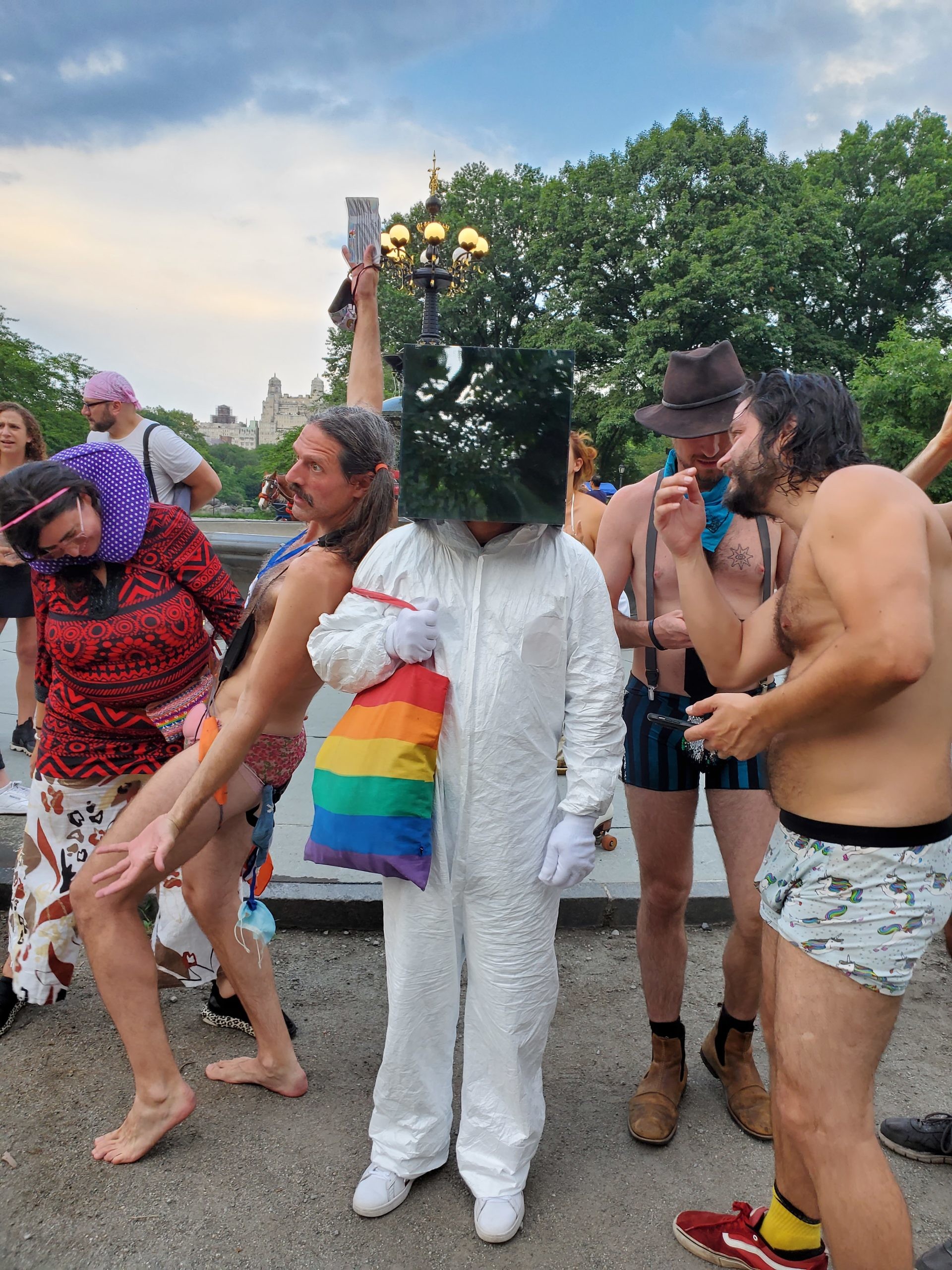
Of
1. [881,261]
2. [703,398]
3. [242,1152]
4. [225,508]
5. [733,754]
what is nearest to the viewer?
[733,754]

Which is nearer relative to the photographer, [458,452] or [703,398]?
[458,452]

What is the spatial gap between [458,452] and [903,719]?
1135 millimetres

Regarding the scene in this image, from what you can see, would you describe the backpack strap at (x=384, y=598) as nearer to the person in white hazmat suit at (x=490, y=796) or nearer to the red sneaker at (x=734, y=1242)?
the person in white hazmat suit at (x=490, y=796)

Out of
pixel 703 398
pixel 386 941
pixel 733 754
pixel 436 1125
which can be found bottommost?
pixel 436 1125

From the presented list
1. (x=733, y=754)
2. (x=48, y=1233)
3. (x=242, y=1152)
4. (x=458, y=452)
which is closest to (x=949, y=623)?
(x=733, y=754)

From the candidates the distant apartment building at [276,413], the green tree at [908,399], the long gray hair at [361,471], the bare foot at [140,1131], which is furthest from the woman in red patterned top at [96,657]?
the distant apartment building at [276,413]

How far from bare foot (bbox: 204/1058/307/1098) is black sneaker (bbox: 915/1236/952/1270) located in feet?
5.73

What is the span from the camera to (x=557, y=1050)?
3094 millimetres

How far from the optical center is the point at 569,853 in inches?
85.1

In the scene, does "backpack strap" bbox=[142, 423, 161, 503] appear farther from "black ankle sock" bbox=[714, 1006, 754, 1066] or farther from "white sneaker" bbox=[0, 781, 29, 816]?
"black ankle sock" bbox=[714, 1006, 754, 1066]

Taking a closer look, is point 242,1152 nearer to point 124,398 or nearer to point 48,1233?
point 48,1233

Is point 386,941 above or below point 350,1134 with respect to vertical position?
above

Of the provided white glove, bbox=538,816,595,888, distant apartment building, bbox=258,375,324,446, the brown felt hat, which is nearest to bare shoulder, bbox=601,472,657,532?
the brown felt hat

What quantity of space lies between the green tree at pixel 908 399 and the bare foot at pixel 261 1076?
1944 centimetres
